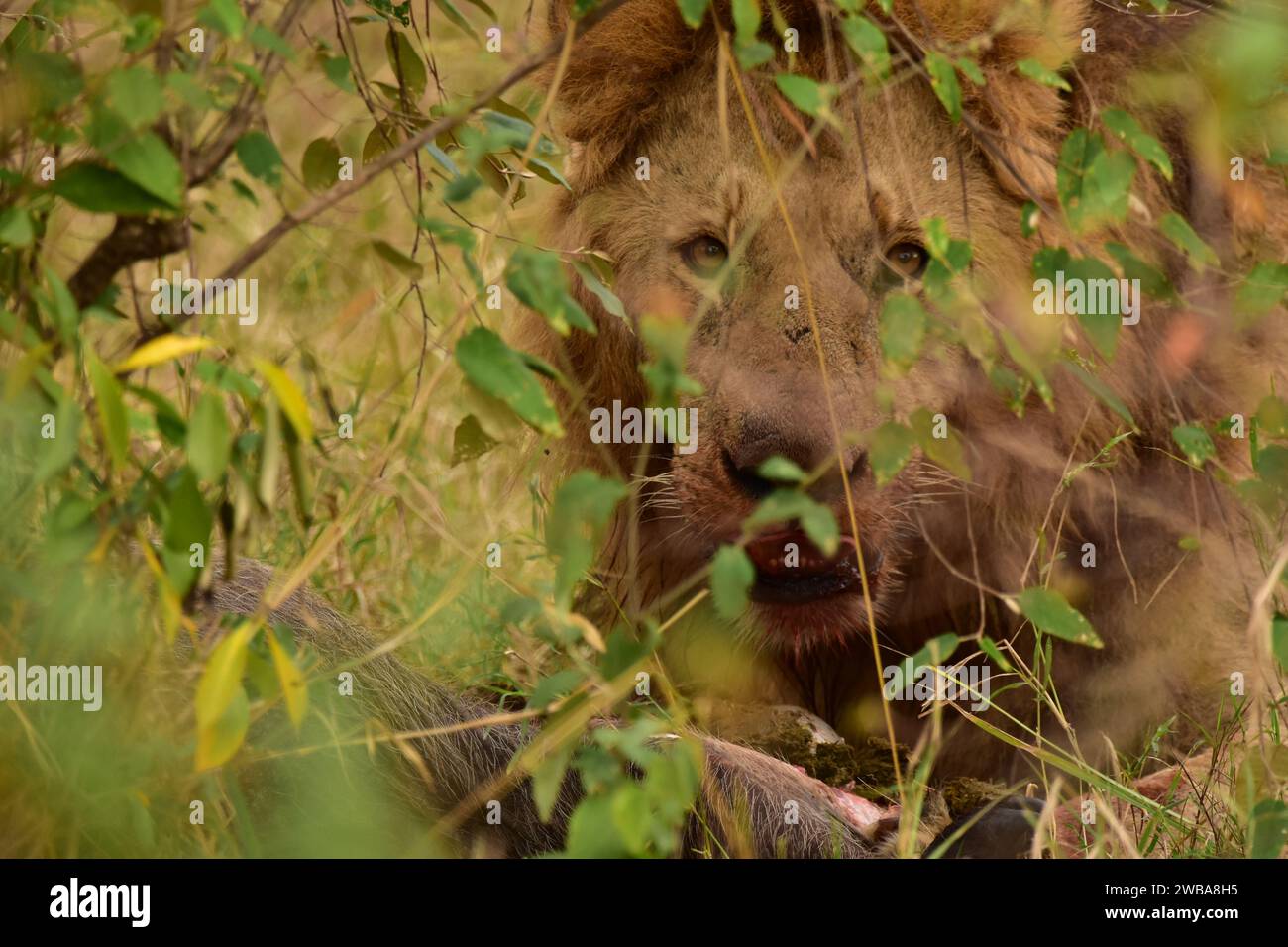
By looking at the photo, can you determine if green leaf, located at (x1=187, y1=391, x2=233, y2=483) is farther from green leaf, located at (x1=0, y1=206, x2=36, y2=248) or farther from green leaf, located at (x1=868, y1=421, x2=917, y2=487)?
green leaf, located at (x1=868, y1=421, x2=917, y2=487)

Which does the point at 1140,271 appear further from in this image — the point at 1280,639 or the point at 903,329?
the point at 1280,639

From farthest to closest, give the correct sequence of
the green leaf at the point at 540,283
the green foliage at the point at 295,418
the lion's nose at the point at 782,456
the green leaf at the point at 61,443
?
the lion's nose at the point at 782,456 → the green leaf at the point at 540,283 → the green foliage at the point at 295,418 → the green leaf at the point at 61,443

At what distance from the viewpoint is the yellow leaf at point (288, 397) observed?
1942 millimetres

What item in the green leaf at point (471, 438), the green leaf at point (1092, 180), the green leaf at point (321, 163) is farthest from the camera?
the green leaf at point (321, 163)

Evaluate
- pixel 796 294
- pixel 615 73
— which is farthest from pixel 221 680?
pixel 615 73

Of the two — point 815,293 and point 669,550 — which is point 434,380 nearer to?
point 815,293

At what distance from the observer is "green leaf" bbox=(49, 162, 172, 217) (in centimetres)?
216

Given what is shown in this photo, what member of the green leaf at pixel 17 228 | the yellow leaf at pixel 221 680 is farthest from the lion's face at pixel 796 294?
the green leaf at pixel 17 228

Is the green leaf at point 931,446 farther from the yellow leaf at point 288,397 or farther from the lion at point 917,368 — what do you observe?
the yellow leaf at point 288,397

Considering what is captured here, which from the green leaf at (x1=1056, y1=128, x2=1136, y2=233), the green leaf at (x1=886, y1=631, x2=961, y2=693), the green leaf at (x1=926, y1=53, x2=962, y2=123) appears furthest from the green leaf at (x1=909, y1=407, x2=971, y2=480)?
the green leaf at (x1=926, y1=53, x2=962, y2=123)

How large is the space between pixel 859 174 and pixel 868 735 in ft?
4.47

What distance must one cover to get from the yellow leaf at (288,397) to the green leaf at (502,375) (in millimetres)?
276

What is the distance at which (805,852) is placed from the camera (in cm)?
311

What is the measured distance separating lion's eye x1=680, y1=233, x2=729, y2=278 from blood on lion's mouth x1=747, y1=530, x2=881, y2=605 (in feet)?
2.31
